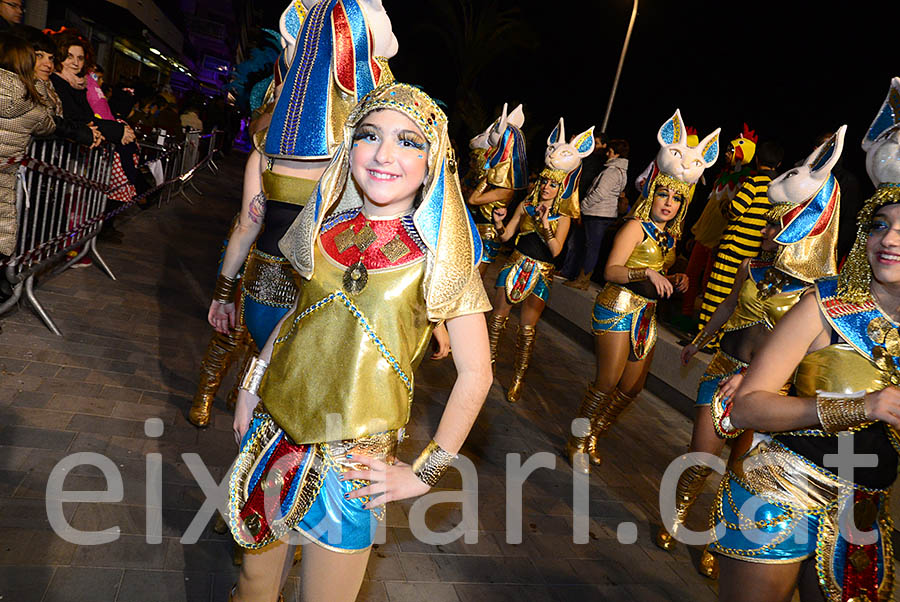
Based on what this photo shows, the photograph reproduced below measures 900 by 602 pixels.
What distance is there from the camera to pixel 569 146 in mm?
6445

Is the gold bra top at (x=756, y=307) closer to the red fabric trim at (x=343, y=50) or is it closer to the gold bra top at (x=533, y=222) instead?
the gold bra top at (x=533, y=222)

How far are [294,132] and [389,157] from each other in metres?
1.38

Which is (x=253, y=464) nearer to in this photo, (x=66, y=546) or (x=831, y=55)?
(x=66, y=546)

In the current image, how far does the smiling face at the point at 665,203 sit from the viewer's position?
4953 mm

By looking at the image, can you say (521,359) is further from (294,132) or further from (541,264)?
(294,132)

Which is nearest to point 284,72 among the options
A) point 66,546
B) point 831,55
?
point 66,546

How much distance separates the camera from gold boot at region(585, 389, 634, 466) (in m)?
5.31

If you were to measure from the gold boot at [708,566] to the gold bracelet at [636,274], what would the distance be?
196cm

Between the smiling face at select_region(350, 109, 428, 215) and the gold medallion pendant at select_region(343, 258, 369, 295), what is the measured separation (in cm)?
21

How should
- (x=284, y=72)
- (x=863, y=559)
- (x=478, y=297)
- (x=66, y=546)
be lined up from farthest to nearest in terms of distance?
(x=284, y=72) < (x=66, y=546) < (x=863, y=559) < (x=478, y=297)

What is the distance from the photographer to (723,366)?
169 inches

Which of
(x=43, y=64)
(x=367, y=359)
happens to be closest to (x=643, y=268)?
(x=367, y=359)

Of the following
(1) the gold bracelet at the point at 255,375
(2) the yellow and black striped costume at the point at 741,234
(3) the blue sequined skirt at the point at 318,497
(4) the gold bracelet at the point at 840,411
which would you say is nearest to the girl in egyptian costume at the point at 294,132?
(1) the gold bracelet at the point at 255,375

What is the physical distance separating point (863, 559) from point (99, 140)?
6.79 m
